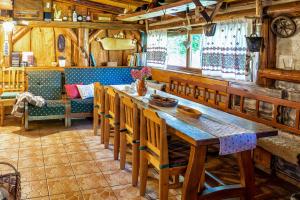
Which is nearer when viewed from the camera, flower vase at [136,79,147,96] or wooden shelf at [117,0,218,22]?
wooden shelf at [117,0,218,22]

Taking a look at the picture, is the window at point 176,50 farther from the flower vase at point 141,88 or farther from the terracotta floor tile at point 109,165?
the terracotta floor tile at point 109,165

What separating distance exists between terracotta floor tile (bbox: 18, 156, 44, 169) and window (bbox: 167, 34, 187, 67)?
120 inches

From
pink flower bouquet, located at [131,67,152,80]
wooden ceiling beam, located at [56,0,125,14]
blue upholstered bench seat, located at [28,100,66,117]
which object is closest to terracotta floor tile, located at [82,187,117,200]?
pink flower bouquet, located at [131,67,152,80]

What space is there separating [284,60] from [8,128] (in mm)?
4485

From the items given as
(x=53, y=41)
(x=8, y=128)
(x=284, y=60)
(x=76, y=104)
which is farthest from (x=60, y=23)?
(x=284, y=60)

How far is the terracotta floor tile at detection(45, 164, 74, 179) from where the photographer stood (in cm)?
354

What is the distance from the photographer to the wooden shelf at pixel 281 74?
10.9 feet

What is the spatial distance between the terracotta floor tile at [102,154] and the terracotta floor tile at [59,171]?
0.43m

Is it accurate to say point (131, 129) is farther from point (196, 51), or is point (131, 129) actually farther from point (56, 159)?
point (196, 51)

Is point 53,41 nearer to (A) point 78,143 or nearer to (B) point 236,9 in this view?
(A) point 78,143

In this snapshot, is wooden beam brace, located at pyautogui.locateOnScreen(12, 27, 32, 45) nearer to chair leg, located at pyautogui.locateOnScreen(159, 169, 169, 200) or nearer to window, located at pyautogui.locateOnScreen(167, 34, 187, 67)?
window, located at pyautogui.locateOnScreen(167, 34, 187, 67)

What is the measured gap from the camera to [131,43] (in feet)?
23.1

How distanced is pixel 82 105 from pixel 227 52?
9.38ft

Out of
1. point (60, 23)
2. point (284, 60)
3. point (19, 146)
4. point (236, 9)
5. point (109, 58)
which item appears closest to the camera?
point (284, 60)
